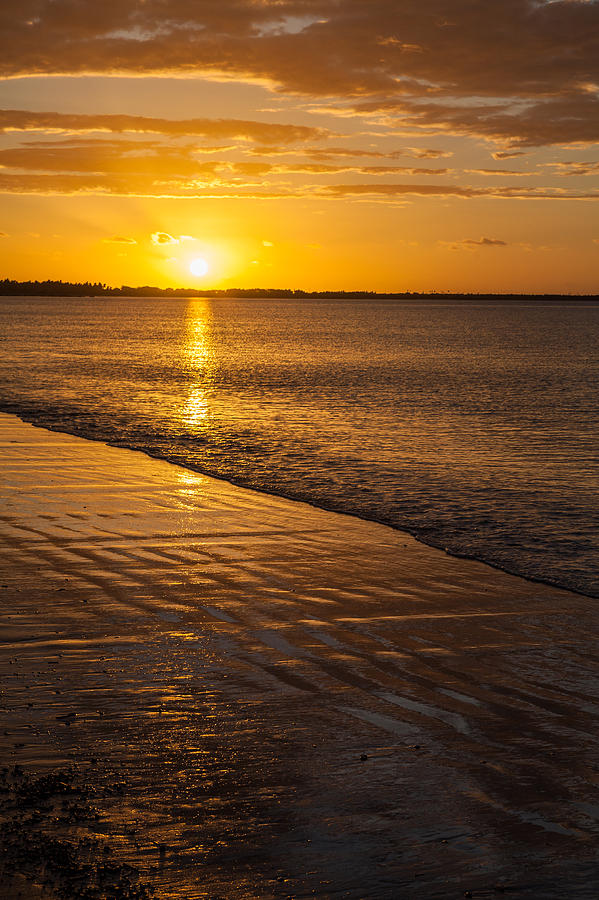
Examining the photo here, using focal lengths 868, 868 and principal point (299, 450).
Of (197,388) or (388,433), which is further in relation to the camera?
(197,388)

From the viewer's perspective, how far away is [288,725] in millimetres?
6562

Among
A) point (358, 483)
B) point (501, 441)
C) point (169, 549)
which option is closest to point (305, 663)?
point (169, 549)

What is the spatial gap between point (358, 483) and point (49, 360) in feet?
144

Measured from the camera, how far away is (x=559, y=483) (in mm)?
18719

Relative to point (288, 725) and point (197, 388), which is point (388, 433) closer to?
point (197, 388)

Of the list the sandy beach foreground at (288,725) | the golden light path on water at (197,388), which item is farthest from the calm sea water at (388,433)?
the sandy beach foreground at (288,725)

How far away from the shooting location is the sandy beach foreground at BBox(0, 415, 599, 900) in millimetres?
4859

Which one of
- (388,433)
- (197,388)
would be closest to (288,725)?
(388,433)

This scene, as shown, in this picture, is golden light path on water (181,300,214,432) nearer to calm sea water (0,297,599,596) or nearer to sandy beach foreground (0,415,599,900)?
calm sea water (0,297,599,596)

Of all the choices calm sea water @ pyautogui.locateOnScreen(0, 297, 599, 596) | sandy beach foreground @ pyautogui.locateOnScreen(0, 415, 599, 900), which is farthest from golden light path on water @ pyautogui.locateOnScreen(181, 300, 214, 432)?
sandy beach foreground @ pyautogui.locateOnScreen(0, 415, 599, 900)

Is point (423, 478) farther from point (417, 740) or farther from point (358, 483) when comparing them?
point (417, 740)

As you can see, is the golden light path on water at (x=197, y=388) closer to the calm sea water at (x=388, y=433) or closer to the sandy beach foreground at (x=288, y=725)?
the calm sea water at (x=388, y=433)

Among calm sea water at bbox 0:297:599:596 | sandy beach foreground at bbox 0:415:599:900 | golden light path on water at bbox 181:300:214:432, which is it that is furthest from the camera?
golden light path on water at bbox 181:300:214:432

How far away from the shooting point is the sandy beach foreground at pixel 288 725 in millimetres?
4859
